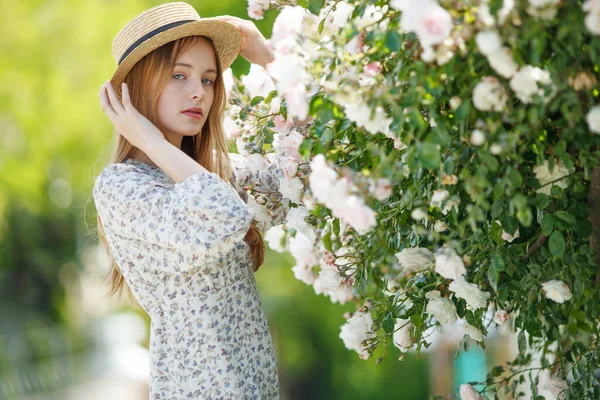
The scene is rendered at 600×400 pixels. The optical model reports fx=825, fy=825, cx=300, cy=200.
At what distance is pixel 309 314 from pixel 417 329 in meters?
6.53

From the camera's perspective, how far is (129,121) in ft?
6.25

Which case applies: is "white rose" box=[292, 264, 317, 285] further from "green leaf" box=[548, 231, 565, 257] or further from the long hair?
"green leaf" box=[548, 231, 565, 257]

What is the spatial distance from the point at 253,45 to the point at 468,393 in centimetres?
107

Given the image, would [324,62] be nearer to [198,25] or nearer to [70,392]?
[198,25]

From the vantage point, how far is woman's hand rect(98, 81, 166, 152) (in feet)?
6.16

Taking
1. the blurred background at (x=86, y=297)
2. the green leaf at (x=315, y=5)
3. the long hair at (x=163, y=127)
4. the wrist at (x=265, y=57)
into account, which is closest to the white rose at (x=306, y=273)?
the long hair at (x=163, y=127)

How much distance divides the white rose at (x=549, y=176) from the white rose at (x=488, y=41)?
361mm

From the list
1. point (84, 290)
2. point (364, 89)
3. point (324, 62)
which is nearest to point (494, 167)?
point (364, 89)

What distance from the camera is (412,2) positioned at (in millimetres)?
1181

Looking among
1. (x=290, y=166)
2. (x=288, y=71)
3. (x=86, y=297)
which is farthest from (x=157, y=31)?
(x=86, y=297)

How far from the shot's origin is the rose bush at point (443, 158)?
1.22 metres

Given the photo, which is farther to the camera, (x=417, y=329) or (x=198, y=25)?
(x=198, y=25)

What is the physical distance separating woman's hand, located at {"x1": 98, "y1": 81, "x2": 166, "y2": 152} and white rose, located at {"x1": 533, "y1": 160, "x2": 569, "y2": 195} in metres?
0.84

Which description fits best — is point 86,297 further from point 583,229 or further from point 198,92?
point 583,229
